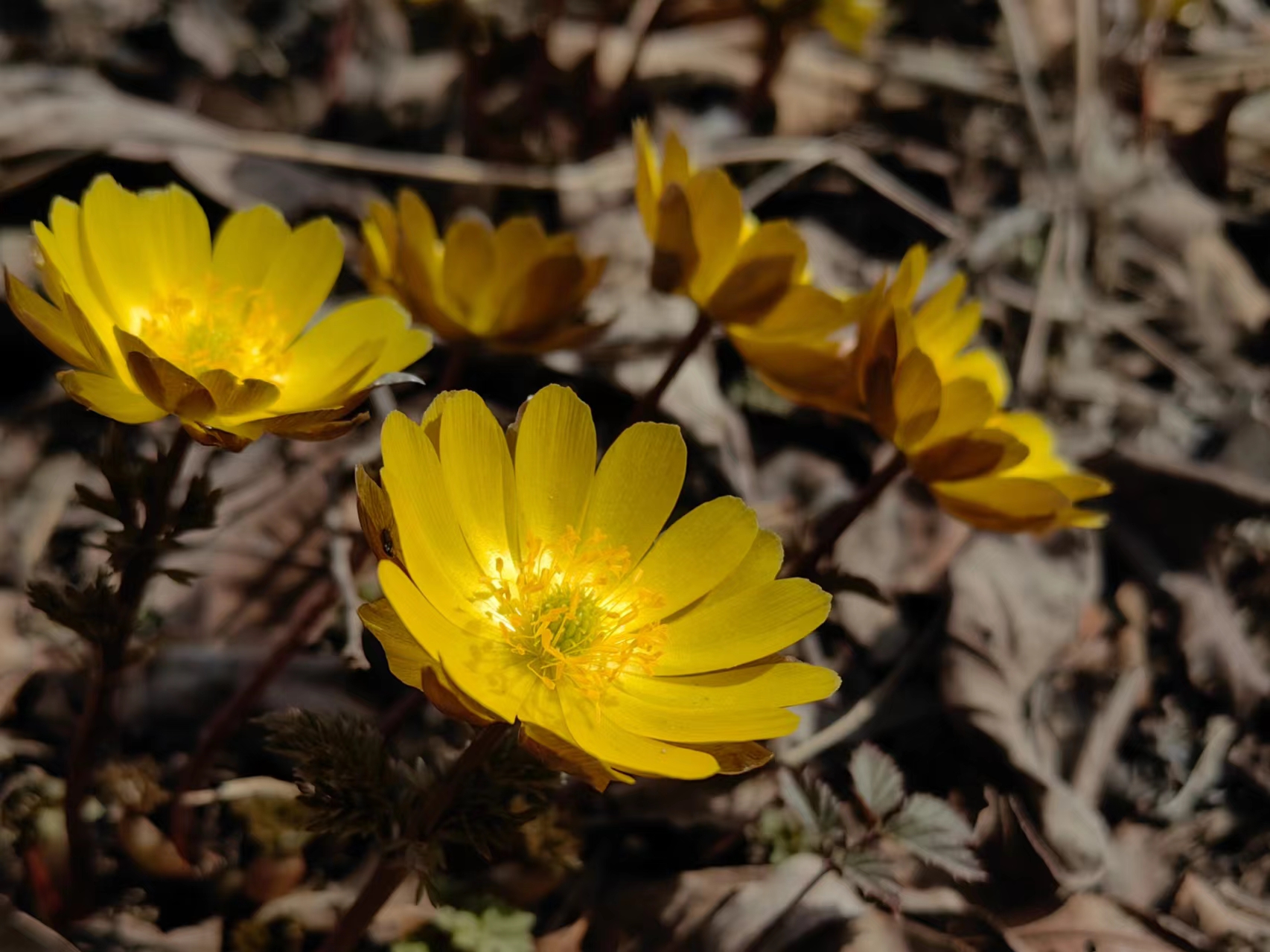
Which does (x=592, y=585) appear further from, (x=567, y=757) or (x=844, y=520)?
(x=844, y=520)

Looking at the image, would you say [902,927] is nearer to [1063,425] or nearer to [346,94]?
[1063,425]

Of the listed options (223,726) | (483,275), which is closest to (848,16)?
(483,275)

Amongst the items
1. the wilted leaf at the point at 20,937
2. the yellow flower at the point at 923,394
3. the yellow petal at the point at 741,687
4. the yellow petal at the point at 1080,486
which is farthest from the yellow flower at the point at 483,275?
the wilted leaf at the point at 20,937

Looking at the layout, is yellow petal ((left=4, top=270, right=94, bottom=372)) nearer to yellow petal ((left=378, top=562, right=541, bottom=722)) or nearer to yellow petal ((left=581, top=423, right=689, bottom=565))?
yellow petal ((left=378, top=562, right=541, bottom=722))

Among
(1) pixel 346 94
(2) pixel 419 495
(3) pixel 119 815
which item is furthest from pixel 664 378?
(1) pixel 346 94

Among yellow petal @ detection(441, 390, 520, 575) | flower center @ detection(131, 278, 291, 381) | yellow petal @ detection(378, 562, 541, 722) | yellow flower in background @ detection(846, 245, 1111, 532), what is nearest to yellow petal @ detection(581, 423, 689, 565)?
yellow petal @ detection(441, 390, 520, 575)
